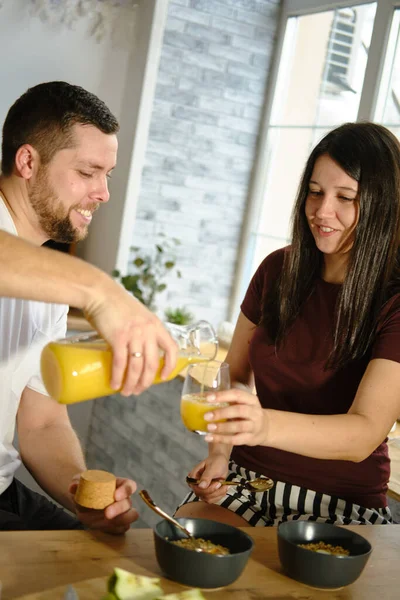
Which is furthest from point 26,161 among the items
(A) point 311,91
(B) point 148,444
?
(A) point 311,91

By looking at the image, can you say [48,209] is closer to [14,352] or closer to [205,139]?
[14,352]

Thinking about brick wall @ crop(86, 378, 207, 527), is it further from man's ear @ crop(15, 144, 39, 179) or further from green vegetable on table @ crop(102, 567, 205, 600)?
green vegetable on table @ crop(102, 567, 205, 600)

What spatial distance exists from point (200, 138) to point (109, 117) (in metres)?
2.36

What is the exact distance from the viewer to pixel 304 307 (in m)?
2.11

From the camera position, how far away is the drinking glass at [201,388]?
1355mm

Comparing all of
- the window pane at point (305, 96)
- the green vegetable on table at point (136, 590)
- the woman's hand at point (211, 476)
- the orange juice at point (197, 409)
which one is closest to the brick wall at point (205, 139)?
the window pane at point (305, 96)

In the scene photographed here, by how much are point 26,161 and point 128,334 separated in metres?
1.02

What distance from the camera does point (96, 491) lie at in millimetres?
1364

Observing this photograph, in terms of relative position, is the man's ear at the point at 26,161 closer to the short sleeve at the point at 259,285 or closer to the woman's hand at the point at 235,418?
the short sleeve at the point at 259,285

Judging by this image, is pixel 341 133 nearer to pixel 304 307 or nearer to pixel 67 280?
pixel 304 307

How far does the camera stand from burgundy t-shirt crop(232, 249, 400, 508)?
194 cm

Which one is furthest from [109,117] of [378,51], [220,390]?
[378,51]

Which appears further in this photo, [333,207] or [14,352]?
[333,207]

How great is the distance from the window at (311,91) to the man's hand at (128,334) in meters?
2.75
